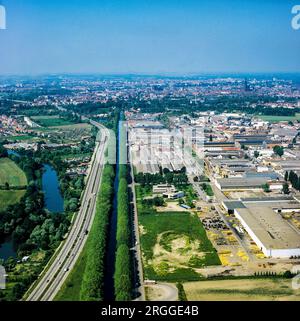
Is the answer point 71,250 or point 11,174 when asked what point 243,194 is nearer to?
point 71,250

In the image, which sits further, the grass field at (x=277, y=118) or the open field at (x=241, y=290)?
the grass field at (x=277, y=118)

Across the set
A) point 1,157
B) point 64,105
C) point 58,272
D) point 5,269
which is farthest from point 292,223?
point 64,105

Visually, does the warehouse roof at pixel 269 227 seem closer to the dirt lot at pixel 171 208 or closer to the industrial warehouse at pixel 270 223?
the industrial warehouse at pixel 270 223

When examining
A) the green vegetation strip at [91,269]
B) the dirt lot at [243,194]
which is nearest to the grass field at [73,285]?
the green vegetation strip at [91,269]

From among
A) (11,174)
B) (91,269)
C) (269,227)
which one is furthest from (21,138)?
(269,227)

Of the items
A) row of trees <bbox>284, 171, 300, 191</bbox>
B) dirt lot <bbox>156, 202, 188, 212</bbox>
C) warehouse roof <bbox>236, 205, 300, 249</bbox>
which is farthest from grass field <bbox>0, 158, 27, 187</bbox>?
row of trees <bbox>284, 171, 300, 191</bbox>

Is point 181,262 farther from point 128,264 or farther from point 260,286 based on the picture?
point 260,286
